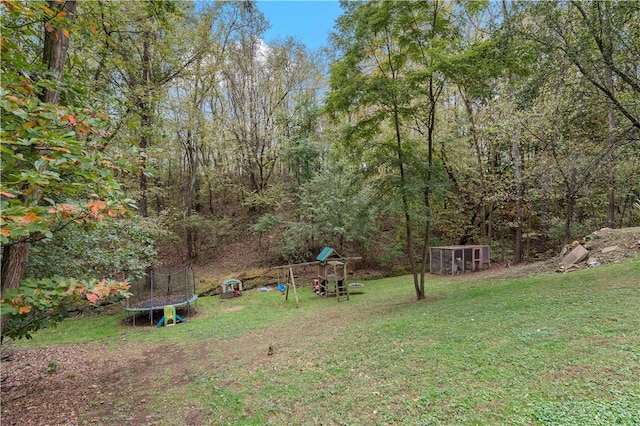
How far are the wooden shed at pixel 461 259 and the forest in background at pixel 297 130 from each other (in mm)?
1388

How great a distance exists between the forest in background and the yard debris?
5.30 ft

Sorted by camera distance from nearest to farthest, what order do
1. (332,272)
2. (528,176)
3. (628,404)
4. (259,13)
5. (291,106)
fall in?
(628,404), (528,176), (332,272), (259,13), (291,106)

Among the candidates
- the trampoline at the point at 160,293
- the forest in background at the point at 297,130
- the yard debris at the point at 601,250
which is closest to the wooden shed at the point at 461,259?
the forest in background at the point at 297,130

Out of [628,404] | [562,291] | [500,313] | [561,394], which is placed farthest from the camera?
→ [562,291]

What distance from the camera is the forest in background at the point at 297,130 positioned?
89.9 inches

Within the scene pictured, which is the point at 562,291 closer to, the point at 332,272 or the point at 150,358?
the point at 332,272

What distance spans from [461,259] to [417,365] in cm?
1008

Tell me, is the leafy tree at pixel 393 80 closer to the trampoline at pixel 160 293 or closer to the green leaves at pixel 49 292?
the green leaves at pixel 49 292

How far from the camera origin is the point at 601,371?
112 inches

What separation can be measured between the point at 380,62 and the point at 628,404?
7279 mm

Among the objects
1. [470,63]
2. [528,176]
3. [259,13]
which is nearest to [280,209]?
[259,13]

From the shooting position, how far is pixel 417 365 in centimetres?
375

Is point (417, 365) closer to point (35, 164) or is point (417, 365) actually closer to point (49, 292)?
point (49, 292)

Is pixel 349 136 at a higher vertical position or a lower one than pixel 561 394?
higher
